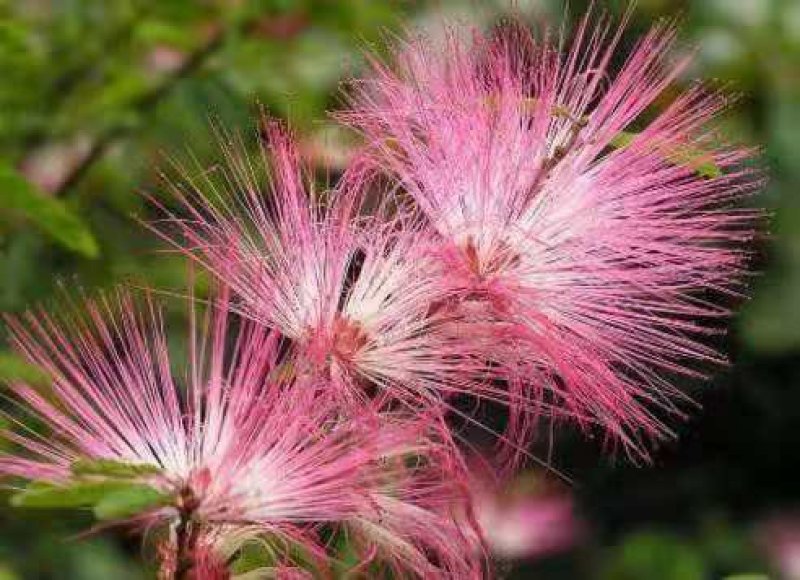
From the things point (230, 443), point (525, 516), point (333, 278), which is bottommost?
point (525, 516)

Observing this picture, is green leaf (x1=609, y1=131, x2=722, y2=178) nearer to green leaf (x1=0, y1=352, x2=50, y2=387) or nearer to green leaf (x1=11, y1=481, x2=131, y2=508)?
green leaf (x1=11, y1=481, x2=131, y2=508)

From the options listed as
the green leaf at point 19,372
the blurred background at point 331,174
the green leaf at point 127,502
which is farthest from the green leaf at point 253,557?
the green leaf at point 19,372

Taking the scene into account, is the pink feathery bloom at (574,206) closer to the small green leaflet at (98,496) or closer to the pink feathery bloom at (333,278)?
the pink feathery bloom at (333,278)

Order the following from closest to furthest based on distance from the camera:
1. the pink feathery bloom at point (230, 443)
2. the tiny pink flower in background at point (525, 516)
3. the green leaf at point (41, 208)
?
the pink feathery bloom at point (230, 443) → the tiny pink flower in background at point (525, 516) → the green leaf at point (41, 208)

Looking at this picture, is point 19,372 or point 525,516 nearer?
point 19,372

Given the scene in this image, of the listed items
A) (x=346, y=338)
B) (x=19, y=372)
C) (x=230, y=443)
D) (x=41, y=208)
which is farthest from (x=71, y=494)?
(x=41, y=208)

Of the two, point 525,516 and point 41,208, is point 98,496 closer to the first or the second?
point 41,208
